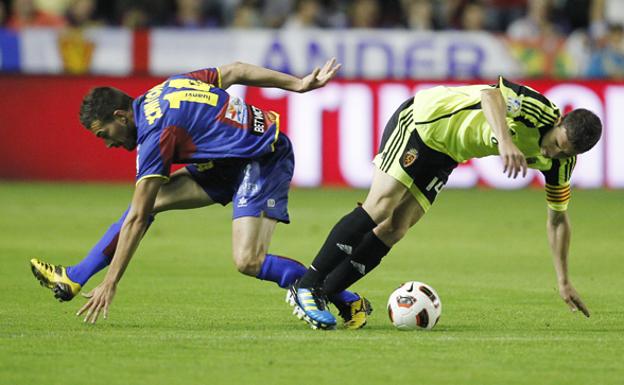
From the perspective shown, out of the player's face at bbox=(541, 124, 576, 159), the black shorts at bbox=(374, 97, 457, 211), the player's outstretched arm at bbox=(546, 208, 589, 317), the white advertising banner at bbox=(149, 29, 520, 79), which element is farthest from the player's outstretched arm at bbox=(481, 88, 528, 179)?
the white advertising banner at bbox=(149, 29, 520, 79)

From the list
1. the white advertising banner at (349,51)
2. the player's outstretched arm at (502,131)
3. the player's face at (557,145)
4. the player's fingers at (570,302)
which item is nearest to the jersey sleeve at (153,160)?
the player's outstretched arm at (502,131)

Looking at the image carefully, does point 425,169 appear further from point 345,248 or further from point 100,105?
point 100,105

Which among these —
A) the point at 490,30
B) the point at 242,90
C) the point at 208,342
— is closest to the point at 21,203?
the point at 242,90

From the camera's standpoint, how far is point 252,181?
8.59 m

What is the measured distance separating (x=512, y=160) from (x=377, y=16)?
13.9m

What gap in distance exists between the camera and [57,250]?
491 inches

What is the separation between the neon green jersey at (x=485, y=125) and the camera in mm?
7809

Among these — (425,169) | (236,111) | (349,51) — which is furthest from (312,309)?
(349,51)

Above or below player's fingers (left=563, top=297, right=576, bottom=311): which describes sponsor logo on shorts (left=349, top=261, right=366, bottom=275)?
above

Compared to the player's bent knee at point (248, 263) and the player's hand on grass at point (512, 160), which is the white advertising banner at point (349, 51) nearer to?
the player's bent knee at point (248, 263)

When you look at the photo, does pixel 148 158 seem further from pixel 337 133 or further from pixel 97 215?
pixel 337 133

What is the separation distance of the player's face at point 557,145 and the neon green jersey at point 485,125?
0.05 meters

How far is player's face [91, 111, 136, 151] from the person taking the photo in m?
8.12

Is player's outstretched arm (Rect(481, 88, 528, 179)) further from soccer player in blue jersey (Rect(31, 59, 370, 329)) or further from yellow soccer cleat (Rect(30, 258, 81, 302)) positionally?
yellow soccer cleat (Rect(30, 258, 81, 302))
